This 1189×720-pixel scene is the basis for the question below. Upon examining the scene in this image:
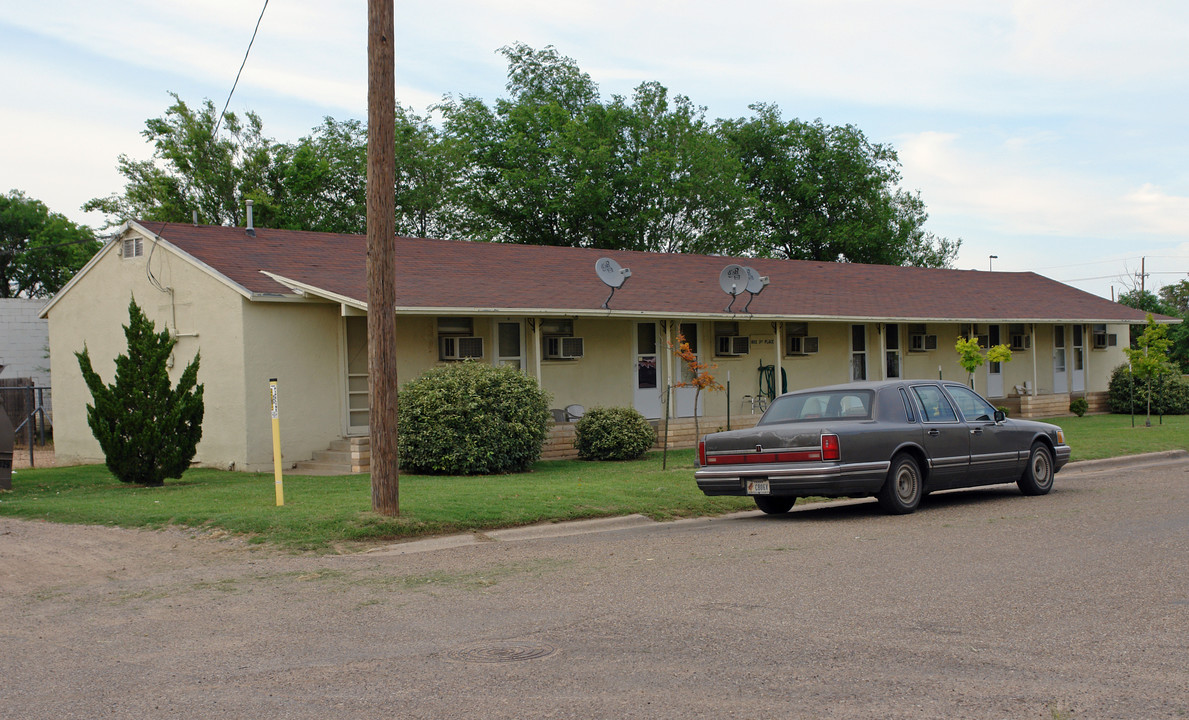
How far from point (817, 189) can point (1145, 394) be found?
827 inches

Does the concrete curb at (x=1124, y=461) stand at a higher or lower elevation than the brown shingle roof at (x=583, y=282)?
lower

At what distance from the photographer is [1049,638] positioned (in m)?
6.10

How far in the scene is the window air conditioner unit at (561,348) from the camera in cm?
2145

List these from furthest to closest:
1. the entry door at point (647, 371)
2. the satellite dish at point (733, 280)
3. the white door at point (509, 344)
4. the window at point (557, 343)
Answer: the entry door at point (647, 371) < the satellite dish at point (733, 280) < the window at point (557, 343) < the white door at point (509, 344)

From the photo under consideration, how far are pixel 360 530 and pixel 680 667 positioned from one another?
5684 mm

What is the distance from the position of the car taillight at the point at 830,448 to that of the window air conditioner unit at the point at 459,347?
32.8ft

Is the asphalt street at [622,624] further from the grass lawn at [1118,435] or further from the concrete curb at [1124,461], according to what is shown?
the grass lawn at [1118,435]

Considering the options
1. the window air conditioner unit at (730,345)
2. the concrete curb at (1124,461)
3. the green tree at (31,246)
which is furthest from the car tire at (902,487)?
the green tree at (31,246)

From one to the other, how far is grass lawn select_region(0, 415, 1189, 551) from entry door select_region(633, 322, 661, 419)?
4387mm

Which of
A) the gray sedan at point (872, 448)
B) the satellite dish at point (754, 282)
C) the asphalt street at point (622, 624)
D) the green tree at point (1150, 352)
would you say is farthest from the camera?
the green tree at point (1150, 352)

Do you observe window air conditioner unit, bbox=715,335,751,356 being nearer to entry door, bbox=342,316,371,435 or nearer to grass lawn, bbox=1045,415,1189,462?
grass lawn, bbox=1045,415,1189,462

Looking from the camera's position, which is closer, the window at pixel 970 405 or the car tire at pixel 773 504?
the car tire at pixel 773 504

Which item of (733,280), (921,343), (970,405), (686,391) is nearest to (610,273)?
(733,280)

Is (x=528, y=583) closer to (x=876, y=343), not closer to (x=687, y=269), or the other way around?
(x=687, y=269)
